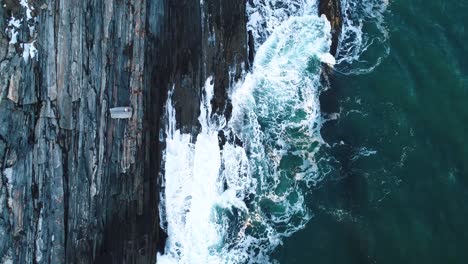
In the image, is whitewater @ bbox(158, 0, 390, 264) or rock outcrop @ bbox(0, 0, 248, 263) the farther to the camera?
whitewater @ bbox(158, 0, 390, 264)

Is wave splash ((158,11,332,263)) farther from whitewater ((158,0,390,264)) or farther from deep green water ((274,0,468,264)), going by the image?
deep green water ((274,0,468,264))

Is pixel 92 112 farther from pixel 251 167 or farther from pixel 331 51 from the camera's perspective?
pixel 331 51

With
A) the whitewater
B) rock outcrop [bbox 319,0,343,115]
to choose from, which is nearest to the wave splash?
the whitewater

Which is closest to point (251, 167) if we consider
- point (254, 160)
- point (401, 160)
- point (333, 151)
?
point (254, 160)

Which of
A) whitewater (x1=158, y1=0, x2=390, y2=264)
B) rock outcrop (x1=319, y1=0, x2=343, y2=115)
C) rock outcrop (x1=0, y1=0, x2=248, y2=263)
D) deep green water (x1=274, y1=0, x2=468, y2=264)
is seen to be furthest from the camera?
rock outcrop (x1=319, y1=0, x2=343, y2=115)

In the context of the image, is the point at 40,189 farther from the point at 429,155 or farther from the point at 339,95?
the point at 429,155

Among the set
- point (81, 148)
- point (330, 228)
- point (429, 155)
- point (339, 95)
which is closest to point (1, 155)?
point (81, 148)
